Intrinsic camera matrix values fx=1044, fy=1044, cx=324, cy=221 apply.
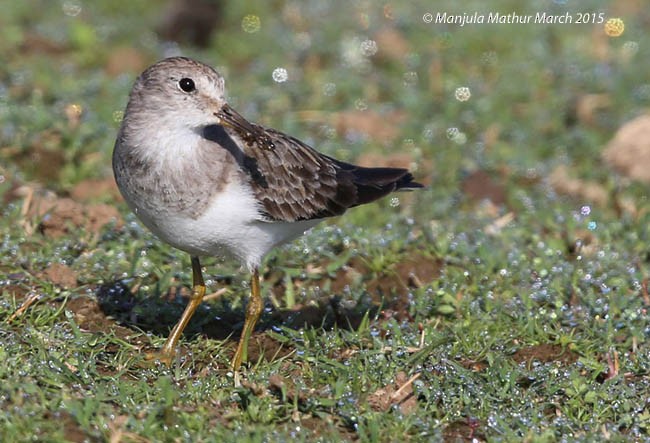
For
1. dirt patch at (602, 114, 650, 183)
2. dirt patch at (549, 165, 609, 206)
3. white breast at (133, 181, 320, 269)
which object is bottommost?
white breast at (133, 181, 320, 269)

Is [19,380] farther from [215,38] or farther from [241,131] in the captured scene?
[215,38]

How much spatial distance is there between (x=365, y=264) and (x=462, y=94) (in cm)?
342

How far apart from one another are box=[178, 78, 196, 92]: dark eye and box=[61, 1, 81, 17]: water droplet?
5.94 m

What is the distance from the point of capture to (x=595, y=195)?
8406 mm

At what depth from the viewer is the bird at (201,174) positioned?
5398mm

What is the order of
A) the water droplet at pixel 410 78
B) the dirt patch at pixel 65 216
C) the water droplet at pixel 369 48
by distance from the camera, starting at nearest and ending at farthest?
the dirt patch at pixel 65 216 < the water droplet at pixel 410 78 < the water droplet at pixel 369 48

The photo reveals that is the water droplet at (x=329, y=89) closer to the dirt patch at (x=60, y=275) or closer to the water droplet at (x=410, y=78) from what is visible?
the water droplet at (x=410, y=78)

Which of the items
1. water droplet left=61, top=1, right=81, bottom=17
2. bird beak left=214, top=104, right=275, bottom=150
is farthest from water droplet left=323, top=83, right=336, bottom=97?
bird beak left=214, top=104, right=275, bottom=150

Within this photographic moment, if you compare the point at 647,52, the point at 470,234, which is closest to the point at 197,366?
the point at 470,234

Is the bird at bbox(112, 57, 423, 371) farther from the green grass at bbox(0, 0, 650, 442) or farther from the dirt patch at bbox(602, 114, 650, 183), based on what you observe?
the dirt patch at bbox(602, 114, 650, 183)

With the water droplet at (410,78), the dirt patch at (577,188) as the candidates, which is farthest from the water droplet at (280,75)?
the dirt patch at (577,188)

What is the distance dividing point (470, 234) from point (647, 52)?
4229 millimetres

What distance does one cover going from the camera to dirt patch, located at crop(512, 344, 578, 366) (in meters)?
6.06

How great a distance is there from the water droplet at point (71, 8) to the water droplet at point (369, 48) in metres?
3.04
